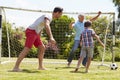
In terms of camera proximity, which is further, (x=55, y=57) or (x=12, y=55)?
(x=55, y=57)

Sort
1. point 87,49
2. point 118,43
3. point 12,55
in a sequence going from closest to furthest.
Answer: point 87,49 < point 12,55 < point 118,43

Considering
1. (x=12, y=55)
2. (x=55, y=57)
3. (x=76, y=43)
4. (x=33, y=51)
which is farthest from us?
(x=33, y=51)

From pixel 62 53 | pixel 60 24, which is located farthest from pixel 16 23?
pixel 60 24

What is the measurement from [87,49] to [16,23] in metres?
12.9

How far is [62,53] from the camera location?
1786 cm

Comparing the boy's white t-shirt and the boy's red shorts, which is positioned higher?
the boy's white t-shirt

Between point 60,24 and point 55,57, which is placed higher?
point 60,24

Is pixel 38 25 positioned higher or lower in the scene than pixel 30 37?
higher

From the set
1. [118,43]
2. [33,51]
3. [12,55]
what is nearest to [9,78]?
[12,55]

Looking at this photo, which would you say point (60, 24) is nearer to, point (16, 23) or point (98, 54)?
point (98, 54)

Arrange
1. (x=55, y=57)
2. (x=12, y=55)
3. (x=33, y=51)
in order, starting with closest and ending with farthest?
(x=12, y=55) → (x=55, y=57) → (x=33, y=51)

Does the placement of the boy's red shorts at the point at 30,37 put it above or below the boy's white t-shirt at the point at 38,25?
below

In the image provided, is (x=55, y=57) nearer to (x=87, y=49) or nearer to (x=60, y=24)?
(x=60, y=24)

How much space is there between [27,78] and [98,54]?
12.9 m
